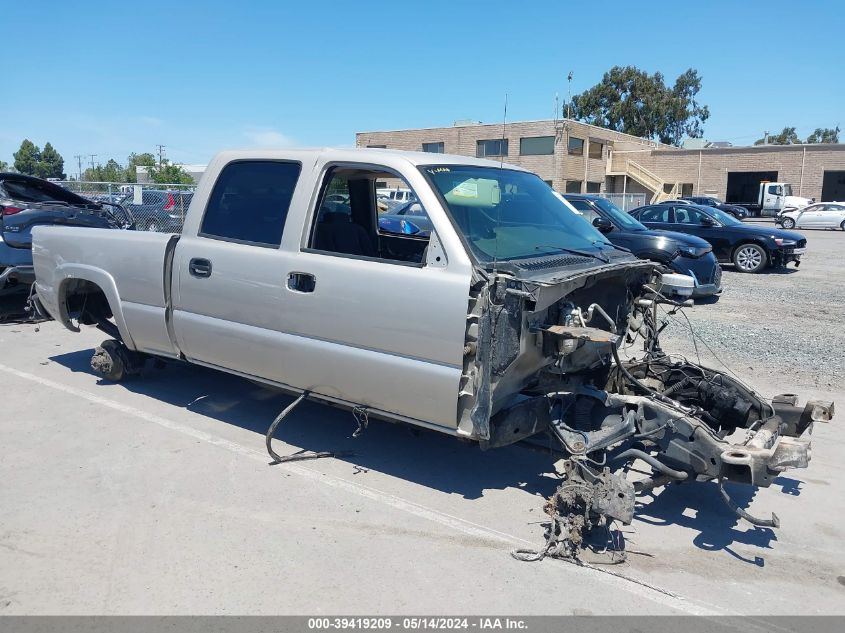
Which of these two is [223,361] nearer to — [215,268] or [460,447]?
[215,268]

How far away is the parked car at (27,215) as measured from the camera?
8.83m

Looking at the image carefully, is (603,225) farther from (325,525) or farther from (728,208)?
(728,208)

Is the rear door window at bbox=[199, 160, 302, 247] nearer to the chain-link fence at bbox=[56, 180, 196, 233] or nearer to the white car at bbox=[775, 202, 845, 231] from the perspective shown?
the chain-link fence at bbox=[56, 180, 196, 233]

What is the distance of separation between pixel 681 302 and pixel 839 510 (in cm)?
172

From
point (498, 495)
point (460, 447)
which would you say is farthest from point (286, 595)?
point (460, 447)

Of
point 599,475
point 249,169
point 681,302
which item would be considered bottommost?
point 599,475

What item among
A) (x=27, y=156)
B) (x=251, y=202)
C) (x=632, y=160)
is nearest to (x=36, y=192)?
(x=251, y=202)

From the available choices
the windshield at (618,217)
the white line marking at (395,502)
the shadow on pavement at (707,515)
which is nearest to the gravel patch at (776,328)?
the windshield at (618,217)

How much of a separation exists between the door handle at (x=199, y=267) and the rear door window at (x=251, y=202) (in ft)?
0.69

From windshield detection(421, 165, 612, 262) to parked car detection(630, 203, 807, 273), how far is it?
12139 mm

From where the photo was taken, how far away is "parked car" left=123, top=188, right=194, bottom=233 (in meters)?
15.5
